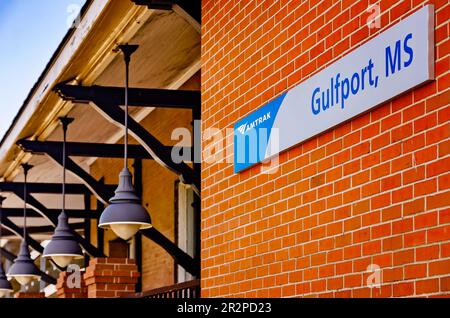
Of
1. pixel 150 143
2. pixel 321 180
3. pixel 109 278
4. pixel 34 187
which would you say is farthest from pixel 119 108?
pixel 34 187

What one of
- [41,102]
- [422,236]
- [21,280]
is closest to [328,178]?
[422,236]

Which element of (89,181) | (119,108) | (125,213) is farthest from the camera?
(89,181)

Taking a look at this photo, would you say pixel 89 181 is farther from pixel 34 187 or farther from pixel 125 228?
pixel 34 187

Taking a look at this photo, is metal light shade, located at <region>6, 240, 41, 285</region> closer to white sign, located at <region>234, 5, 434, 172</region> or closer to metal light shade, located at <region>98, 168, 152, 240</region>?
metal light shade, located at <region>98, 168, 152, 240</region>

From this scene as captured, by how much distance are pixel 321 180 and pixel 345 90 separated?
1.68 ft

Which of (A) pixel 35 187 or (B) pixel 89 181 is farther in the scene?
(A) pixel 35 187

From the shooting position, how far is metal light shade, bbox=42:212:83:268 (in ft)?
38.4

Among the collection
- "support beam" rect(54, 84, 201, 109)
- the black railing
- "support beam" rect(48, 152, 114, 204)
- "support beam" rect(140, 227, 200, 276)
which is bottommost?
the black railing

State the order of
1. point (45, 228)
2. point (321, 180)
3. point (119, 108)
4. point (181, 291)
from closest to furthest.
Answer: point (321, 180), point (181, 291), point (119, 108), point (45, 228)

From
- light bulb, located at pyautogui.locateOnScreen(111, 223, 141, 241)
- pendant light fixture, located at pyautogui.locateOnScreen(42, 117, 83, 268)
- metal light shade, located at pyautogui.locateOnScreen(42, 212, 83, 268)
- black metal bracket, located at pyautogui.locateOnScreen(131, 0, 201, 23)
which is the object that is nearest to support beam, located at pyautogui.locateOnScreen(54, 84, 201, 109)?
light bulb, located at pyautogui.locateOnScreen(111, 223, 141, 241)

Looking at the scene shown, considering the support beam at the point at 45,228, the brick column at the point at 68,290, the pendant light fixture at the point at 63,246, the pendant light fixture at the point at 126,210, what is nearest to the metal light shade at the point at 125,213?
the pendant light fixture at the point at 126,210

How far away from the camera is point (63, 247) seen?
11719 millimetres

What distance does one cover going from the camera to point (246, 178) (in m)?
6.27

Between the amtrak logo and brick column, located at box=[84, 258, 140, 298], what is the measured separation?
225 inches
